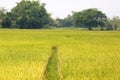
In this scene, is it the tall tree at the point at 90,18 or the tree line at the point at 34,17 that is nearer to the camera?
the tree line at the point at 34,17

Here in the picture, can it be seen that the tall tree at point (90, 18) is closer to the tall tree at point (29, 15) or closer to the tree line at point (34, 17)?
the tree line at point (34, 17)

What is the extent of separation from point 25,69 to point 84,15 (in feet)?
211

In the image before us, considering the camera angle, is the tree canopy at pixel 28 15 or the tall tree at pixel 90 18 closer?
the tree canopy at pixel 28 15

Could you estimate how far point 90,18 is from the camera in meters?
71.6

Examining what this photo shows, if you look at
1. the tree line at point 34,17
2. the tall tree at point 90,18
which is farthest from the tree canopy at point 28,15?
the tall tree at point 90,18

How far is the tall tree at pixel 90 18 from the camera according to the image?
230 ft

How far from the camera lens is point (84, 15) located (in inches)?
2891

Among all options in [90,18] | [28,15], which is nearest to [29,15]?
[28,15]

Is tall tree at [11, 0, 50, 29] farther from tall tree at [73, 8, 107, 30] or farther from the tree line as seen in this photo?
tall tree at [73, 8, 107, 30]

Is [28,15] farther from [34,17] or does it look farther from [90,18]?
[90,18]

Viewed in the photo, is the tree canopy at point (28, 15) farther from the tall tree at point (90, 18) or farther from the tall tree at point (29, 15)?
the tall tree at point (90, 18)

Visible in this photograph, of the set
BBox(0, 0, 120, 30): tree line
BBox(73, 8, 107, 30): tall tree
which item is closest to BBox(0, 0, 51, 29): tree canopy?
BBox(0, 0, 120, 30): tree line

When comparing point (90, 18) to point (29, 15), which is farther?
point (90, 18)

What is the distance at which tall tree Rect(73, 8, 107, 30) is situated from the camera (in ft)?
230
